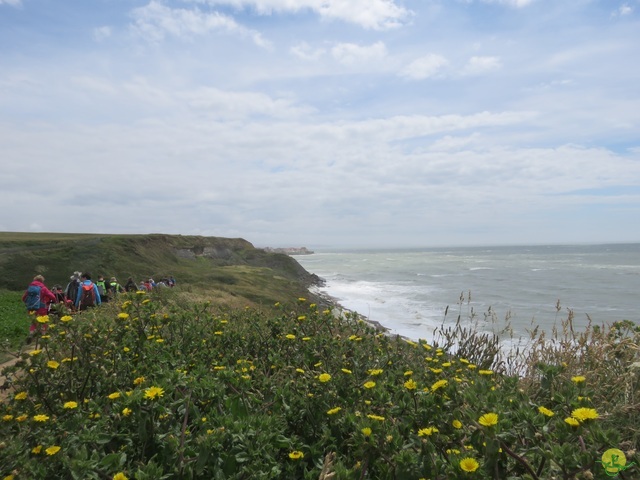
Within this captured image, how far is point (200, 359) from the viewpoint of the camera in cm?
375

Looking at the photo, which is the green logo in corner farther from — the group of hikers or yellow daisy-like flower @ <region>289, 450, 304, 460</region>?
the group of hikers

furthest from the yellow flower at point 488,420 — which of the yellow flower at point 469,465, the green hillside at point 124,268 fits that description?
the green hillside at point 124,268

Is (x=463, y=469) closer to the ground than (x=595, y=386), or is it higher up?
higher up

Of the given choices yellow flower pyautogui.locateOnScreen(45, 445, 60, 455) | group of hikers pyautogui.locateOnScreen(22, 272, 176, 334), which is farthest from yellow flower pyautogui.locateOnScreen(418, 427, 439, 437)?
group of hikers pyautogui.locateOnScreen(22, 272, 176, 334)

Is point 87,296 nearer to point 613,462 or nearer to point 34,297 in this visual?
point 34,297

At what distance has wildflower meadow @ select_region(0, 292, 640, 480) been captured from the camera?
1836 mm

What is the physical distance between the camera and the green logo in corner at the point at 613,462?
146 cm

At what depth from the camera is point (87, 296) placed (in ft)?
40.8

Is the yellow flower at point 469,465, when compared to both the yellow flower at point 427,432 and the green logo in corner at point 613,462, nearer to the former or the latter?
the yellow flower at point 427,432

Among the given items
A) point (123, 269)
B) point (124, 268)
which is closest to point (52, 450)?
point (123, 269)

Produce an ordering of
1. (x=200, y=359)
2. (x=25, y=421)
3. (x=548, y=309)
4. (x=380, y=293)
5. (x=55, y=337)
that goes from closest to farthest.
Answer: (x=25, y=421) → (x=55, y=337) → (x=200, y=359) → (x=548, y=309) → (x=380, y=293)

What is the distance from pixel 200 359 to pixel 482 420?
265 centimetres

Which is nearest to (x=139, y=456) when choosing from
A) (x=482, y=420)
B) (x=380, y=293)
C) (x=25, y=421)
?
(x=25, y=421)

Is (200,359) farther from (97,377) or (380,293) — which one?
(380,293)
